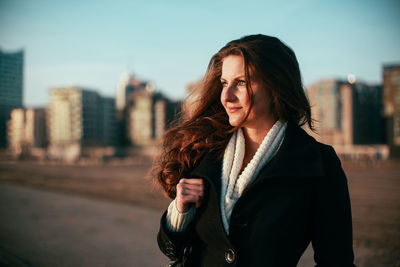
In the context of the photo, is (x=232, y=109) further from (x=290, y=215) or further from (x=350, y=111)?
(x=350, y=111)

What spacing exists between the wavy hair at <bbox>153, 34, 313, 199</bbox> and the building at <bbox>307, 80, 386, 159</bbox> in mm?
92790

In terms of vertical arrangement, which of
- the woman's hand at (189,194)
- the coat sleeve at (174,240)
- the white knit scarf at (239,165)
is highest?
the white knit scarf at (239,165)

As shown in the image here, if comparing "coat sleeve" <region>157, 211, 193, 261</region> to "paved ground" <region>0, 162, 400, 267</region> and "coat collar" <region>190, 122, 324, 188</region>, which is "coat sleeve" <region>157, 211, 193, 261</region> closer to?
"coat collar" <region>190, 122, 324, 188</region>

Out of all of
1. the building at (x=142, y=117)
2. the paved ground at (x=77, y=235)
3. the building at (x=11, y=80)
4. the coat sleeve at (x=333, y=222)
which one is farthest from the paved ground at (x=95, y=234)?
the building at (x=142, y=117)

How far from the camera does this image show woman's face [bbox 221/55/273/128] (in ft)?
5.16

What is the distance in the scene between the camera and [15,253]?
16.4 ft

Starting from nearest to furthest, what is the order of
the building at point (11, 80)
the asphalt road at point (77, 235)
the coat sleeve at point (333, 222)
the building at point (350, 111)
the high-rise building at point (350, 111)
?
the coat sleeve at point (333, 222) < the asphalt road at point (77, 235) < the building at point (11, 80) < the building at point (350, 111) < the high-rise building at point (350, 111)

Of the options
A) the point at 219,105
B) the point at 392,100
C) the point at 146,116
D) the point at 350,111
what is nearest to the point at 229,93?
the point at 219,105

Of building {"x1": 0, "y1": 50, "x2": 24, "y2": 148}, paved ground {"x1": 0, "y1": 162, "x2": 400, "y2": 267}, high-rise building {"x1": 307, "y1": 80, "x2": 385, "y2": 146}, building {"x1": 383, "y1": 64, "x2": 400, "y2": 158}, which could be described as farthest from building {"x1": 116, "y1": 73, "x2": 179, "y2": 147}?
paved ground {"x1": 0, "y1": 162, "x2": 400, "y2": 267}

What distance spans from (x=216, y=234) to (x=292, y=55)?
0.94 metres

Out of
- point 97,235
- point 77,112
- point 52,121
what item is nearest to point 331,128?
point 77,112

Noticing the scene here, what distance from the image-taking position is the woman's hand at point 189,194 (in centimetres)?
160

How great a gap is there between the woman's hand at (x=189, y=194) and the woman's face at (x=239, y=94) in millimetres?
357

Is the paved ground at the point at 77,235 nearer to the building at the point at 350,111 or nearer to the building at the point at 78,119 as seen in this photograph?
the building at the point at 350,111
